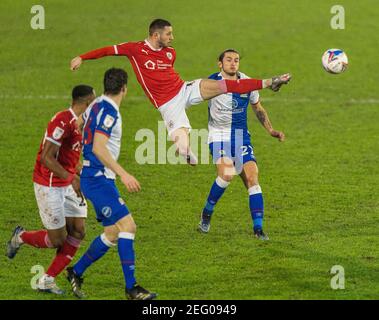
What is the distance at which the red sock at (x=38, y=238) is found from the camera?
12.3 metres

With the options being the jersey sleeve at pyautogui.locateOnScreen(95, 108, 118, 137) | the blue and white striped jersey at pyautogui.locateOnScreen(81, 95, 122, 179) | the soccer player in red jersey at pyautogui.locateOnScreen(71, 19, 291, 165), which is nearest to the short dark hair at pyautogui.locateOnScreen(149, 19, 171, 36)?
the soccer player in red jersey at pyautogui.locateOnScreen(71, 19, 291, 165)

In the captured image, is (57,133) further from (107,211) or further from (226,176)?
(226,176)

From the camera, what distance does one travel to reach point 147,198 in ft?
56.8

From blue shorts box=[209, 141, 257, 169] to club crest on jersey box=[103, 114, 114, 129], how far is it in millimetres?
4132

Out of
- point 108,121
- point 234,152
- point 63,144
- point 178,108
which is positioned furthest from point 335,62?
point 108,121

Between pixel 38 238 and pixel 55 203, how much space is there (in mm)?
656

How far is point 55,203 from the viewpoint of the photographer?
12.0 m

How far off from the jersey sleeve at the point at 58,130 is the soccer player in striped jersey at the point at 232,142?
357 cm

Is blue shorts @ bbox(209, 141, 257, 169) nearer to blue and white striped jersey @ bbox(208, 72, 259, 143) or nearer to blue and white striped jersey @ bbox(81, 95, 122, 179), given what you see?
blue and white striped jersey @ bbox(208, 72, 259, 143)

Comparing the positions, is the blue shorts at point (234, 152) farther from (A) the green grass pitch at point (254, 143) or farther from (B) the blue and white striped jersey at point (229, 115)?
(A) the green grass pitch at point (254, 143)

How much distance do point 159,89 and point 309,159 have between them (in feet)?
18.7

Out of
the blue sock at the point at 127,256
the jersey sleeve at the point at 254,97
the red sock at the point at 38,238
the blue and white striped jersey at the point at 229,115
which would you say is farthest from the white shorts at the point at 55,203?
the jersey sleeve at the point at 254,97

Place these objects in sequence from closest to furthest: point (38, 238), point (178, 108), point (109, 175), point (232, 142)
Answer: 1. point (109, 175)
2. point (38, 238)
3. point (232, 142)
4. point (178, 108)

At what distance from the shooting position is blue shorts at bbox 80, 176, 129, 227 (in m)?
11.3
